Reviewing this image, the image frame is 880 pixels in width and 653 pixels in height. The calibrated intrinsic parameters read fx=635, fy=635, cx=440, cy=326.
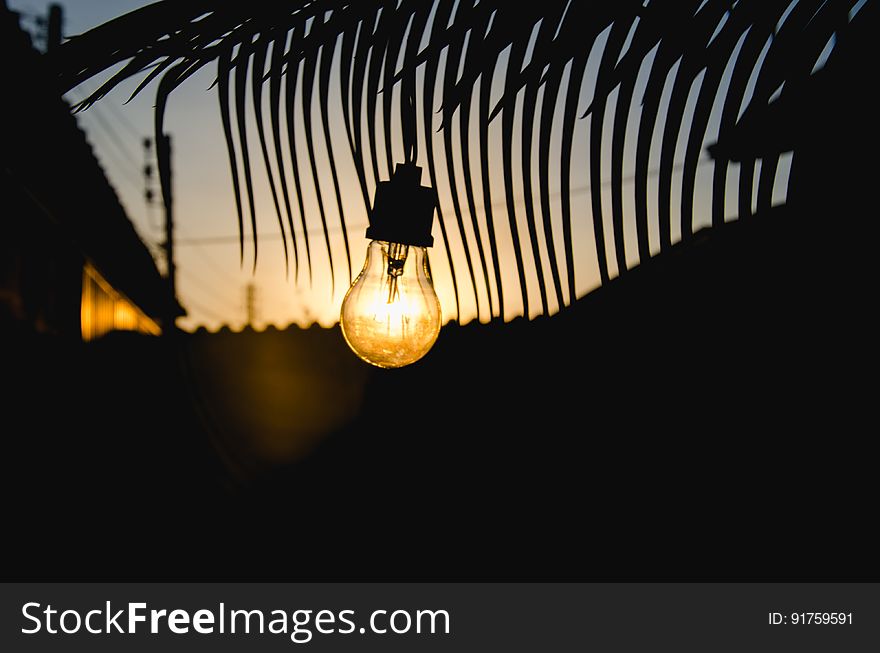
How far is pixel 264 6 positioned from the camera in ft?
2.59

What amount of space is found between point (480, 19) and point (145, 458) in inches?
289

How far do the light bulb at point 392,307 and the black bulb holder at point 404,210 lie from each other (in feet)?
0.30

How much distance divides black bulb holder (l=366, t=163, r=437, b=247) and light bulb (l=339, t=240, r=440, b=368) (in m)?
0.09

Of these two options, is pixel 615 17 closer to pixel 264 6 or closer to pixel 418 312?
pixel 264 6

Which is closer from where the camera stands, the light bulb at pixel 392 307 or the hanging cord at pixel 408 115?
the hanging cord at pixel 408 115

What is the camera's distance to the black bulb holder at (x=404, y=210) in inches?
39.9

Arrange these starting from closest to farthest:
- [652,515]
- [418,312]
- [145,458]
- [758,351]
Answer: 1. [418,312]
2. [758,351]
3. [652,515]
4. [145,458]

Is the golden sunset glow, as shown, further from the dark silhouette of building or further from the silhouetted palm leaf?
the silhouetted palm leaf

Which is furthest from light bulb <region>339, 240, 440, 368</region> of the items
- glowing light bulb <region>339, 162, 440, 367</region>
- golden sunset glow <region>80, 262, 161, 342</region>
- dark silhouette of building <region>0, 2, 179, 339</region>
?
golden sunset glow <region>80, 262, 161, 342</region>

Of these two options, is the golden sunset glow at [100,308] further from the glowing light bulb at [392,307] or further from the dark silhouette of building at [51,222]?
the glowing light bulb at [392,307]

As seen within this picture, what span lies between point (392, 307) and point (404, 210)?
0.19 metres

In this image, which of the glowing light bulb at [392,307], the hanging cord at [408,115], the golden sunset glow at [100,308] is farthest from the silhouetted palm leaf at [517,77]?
the golden sunset glow at [100,308]

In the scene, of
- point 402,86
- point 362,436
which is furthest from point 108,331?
point 402,86

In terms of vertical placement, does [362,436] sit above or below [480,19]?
below
